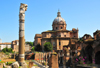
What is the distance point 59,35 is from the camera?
54125 mm

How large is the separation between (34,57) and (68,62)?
1762cm

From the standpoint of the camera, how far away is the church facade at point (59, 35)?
172ft

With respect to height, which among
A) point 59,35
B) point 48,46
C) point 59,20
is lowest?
point 48,46

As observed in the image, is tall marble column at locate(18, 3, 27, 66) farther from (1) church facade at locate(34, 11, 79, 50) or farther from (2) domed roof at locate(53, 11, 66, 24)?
(2) domed roof at locate(53, 11, 66, 24)

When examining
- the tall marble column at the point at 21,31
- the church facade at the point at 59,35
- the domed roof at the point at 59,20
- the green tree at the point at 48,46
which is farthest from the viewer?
the domed roof at the point at 59,20

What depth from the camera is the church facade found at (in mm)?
52438

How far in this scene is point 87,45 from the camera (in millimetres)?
25734

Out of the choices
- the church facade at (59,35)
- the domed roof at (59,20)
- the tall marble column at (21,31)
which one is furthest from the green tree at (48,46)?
the tall marble column at (21,31)

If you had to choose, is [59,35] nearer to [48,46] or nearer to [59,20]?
[48,46]

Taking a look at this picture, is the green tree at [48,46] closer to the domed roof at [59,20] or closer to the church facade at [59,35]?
the church facade at [59,35]

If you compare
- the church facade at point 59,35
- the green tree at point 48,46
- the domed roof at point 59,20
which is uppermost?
the domed roof at point 59,20

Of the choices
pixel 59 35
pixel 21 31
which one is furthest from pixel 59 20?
pixel 21 31

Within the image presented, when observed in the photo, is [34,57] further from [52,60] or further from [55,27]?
[52,60]

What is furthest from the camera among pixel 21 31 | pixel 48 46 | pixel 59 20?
pixel 59 20
